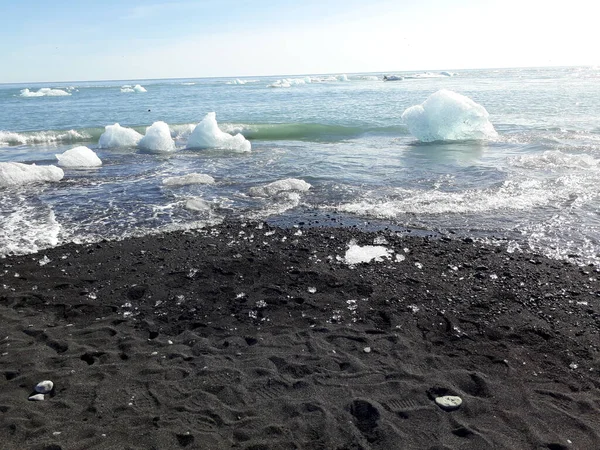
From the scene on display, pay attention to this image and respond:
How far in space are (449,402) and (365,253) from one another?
340 cm

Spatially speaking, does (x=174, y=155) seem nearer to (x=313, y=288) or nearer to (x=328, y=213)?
(x=328, y=213)

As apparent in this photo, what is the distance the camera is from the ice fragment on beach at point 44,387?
3.88 metres

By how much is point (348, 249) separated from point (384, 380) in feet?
10.7

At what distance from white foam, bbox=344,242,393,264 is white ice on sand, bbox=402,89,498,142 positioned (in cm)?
1237

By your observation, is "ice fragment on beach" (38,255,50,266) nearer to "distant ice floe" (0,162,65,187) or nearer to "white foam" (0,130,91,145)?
"distant ice floe" (0,162,65,187)

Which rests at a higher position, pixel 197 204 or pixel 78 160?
pixel 78 160

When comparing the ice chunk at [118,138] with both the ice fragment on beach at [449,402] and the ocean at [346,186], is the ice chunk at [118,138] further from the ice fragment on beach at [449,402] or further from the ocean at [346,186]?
the ice fragment on beach at [449,402]

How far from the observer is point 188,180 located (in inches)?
480

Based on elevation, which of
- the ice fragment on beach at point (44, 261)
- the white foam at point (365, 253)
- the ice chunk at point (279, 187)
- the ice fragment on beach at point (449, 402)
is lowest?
the ice fragment on beach at point (449, 402)

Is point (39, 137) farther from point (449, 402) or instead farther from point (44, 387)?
point (449, 402)

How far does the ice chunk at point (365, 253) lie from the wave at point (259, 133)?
1374 cm

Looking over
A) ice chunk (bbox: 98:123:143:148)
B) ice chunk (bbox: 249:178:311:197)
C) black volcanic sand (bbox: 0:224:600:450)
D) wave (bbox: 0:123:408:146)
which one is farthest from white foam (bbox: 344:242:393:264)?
ice chunk (bbox: 98:123:143:148)

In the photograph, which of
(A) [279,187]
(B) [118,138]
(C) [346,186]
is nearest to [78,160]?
(B) [118,138]

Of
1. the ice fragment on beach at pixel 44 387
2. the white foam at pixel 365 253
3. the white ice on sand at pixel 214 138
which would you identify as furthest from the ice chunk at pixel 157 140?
the ice fragment on beach at pixel 44 387
